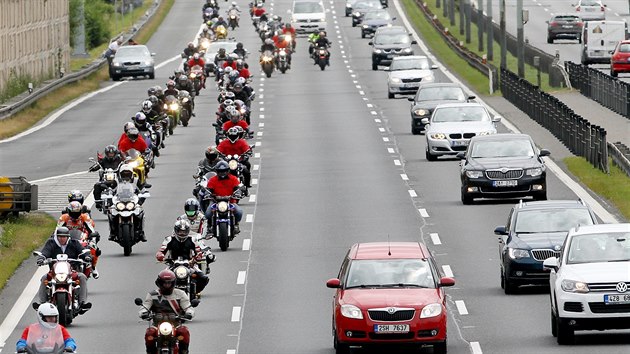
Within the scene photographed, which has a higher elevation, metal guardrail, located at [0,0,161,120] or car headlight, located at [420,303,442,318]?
car headlight, located at [420,303,442,318]

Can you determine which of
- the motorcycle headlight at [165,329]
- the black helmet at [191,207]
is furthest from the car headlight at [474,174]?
the motorcycle headlight at [165,329]

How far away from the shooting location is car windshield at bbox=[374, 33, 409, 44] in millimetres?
85688

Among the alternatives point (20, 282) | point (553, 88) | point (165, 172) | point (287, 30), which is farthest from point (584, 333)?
point (287, 30)

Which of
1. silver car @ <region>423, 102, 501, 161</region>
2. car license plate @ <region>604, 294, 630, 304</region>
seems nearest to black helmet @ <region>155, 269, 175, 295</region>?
car license plate @ <region>604, 294, 630, 304</region>

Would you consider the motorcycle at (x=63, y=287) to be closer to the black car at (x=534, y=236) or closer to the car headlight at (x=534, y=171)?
the black car at (x=534, y=236)

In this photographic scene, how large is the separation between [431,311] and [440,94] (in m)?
36.0

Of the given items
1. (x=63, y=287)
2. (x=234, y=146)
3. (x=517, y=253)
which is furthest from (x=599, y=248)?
(x=234, y=146)

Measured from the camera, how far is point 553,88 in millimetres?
74500

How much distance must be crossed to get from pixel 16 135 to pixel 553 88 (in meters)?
21.6

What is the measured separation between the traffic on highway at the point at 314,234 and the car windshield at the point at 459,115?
7 cm

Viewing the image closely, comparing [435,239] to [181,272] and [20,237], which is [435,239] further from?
[181,272]

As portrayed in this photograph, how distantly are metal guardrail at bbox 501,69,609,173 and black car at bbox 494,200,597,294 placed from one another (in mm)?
16602

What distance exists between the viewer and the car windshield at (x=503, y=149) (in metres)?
40.7

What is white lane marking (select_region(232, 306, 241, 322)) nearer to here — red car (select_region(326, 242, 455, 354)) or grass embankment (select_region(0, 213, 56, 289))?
red car (select_region(326, 242, 455, 354))
